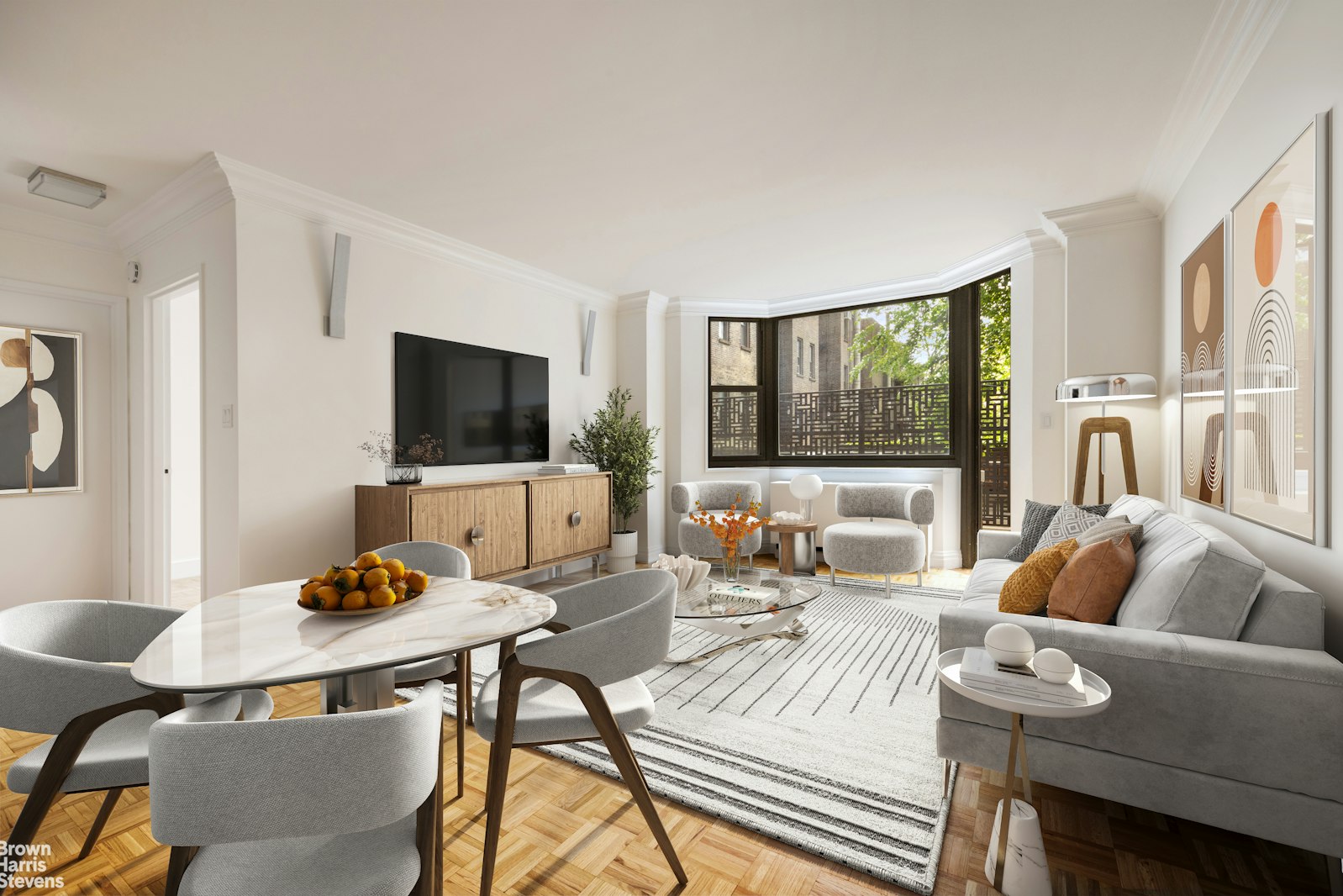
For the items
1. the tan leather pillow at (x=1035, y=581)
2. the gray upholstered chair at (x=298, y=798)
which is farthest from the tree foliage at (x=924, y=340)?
the gray upholstered chair at (x=298, y=798)

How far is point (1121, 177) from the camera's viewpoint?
3.54 m

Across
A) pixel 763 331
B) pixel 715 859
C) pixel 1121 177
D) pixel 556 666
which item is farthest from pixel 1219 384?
pixel 763 331

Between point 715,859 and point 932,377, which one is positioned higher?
point 932,377

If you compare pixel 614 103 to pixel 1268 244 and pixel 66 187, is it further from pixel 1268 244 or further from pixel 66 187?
pixel 66 187

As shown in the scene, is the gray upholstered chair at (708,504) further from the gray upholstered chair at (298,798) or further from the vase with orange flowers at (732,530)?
the gray upholstered chair at (298,798)

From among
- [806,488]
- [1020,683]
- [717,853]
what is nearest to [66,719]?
[717,853]

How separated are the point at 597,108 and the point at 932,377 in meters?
4.05

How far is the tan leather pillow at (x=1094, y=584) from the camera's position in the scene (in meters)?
2.04

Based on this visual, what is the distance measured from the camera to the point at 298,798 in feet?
3.20

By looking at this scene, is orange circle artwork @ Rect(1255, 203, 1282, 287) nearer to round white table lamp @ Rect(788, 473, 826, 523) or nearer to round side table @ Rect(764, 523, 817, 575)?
round side table @ Rect(764, 523, 817, 575)

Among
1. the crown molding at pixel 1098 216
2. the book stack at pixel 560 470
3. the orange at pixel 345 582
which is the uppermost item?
the crown molding at pixel 1098 216

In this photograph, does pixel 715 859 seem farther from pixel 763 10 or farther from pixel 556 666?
pixel 763 10

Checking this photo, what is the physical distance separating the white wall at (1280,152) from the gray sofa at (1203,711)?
9.8 inches

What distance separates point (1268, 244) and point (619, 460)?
170 inches
